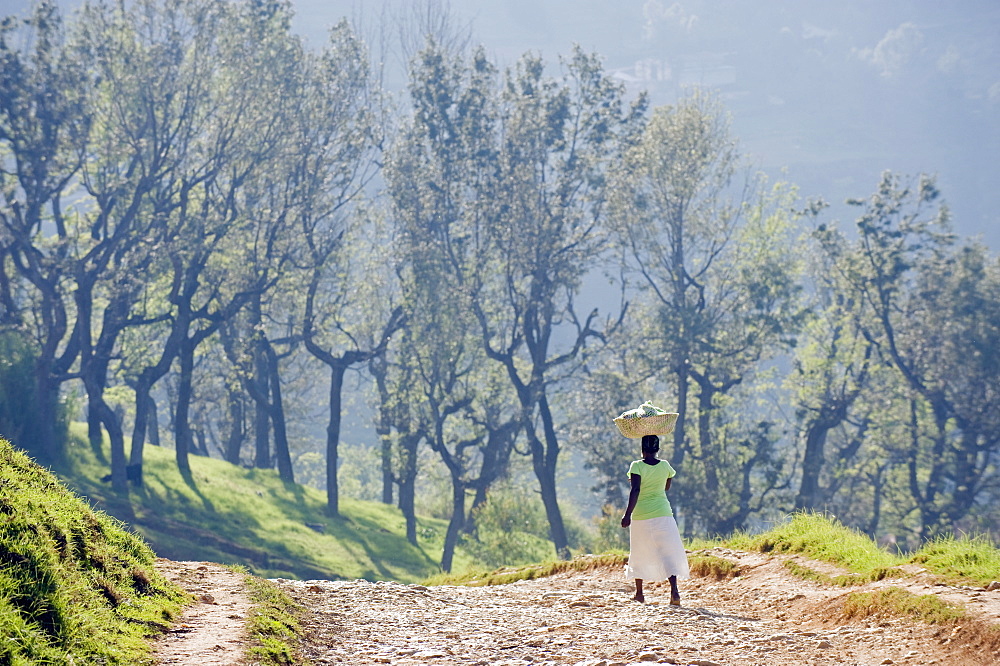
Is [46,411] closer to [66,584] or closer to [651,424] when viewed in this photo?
[651,424]

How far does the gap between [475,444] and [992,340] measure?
1092 inches

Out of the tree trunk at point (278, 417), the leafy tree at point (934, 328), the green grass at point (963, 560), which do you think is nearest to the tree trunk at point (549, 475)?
the tree trunk at point (278, 417)

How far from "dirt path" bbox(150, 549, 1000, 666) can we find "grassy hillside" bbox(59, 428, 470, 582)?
78.0ft

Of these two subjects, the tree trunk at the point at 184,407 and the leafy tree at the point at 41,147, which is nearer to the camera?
the leafy tree at the point at 41,147

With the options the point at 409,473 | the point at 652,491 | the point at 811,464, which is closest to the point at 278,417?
the point at 409,473

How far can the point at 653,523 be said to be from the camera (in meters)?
14.4

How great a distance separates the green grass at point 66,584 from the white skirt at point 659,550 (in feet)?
21.7

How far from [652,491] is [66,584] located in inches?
329

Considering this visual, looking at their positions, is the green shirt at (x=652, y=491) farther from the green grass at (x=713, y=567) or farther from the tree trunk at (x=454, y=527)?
the tree trunk at (x=454, y=527)

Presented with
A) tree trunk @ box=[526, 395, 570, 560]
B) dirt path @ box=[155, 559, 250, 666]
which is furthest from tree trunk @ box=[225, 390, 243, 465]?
dirt path @ box=[155, 559, 250, 666]

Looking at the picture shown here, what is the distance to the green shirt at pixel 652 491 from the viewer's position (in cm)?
1441

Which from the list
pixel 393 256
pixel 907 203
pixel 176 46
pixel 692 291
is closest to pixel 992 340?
pixel 907 203

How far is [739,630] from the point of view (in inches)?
463

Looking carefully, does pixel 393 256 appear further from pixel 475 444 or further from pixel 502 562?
pixel 502 562
